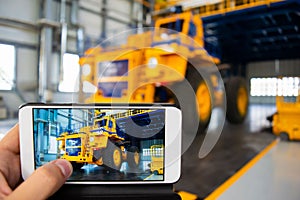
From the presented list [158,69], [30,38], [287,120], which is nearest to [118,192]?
[158,69]

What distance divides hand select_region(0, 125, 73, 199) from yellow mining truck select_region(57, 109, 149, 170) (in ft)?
0.14

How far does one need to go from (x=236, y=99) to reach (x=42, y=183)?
3096 mm

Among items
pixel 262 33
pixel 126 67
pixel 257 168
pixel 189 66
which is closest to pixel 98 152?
pixel 257 168

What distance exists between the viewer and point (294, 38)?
4.25 metres

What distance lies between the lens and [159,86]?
2365 millimetres

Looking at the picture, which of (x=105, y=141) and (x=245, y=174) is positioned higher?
(x=105, y=141)

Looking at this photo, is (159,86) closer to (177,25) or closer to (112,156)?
(177,25)

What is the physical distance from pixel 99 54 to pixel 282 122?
94.3 inches

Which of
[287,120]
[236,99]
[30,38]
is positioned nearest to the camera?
[287,120]

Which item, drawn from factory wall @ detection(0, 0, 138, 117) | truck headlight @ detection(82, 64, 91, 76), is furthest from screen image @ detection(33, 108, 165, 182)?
factory wall @ detection(0, 0, 138, 117)

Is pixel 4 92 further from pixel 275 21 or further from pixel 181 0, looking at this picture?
pixel 275 21

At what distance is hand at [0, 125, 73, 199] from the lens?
0.44 meters

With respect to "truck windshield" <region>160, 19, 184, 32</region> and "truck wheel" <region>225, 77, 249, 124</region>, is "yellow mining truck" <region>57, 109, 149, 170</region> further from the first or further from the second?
"truck wheel" <region>225, 77, 249, 124</region>

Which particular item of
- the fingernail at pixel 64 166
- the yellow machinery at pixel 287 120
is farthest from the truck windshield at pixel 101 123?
the yellow machinery at pixel 287 120
